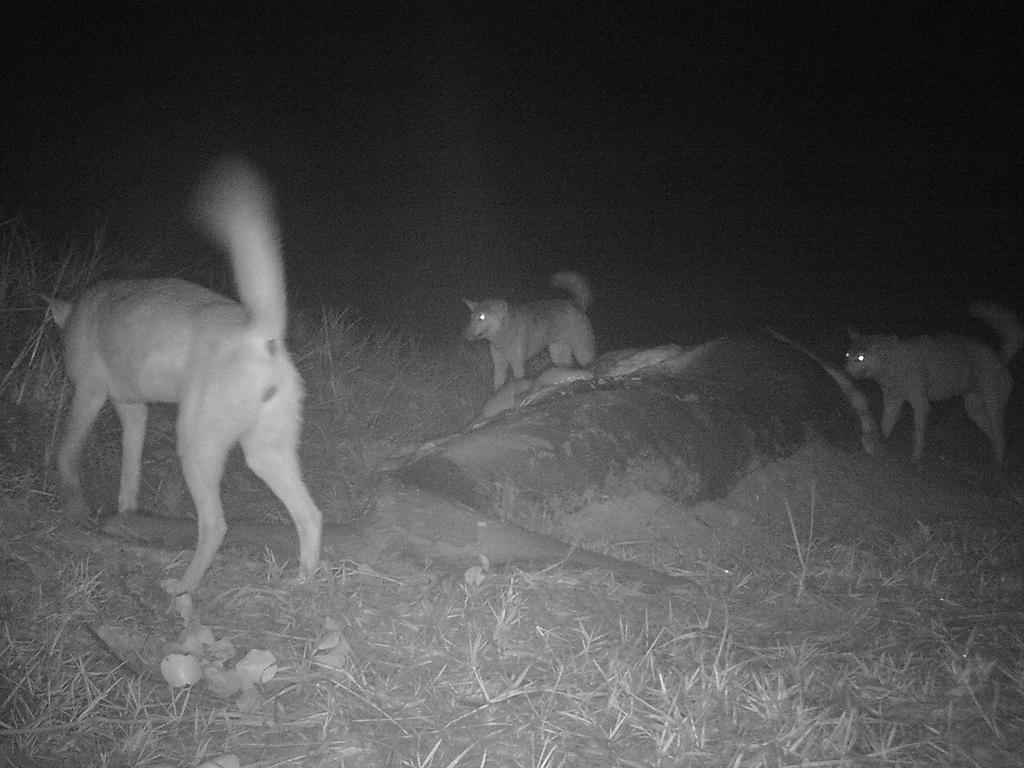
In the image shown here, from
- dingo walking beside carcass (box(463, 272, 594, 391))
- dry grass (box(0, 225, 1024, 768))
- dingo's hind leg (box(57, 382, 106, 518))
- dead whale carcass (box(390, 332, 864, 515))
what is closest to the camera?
dry grass (box(0, 225, 1024, 768))

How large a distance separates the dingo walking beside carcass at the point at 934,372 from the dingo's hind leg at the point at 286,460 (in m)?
6.56

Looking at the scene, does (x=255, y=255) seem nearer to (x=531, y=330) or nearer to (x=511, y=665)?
(x=511, y=665)

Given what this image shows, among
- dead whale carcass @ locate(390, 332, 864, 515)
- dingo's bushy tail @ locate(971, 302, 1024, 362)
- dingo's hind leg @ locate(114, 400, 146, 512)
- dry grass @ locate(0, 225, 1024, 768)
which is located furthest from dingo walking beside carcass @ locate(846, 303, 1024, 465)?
dingo's hind leg @ locate(114, 400, 146, 512)

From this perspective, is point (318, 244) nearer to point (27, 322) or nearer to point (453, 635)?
point (27, 322)

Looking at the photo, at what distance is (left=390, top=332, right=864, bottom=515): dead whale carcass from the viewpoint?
4.62 metres

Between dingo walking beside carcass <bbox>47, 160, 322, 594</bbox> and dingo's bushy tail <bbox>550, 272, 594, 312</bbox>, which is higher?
dingo walking beside carcass <bbox>47, 160, 322, 594</bbox>

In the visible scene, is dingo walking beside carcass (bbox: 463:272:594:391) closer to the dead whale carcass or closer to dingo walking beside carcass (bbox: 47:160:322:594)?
the dead whale carcass

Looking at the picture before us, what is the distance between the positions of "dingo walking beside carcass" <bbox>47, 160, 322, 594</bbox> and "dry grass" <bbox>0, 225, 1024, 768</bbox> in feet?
0.83

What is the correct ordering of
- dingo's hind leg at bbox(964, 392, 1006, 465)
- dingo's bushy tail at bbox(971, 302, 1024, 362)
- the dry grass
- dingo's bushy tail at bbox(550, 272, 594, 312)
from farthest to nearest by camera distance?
dingo's bushy tail at bbox(550, 272, 594, 312) → dingo's bushy tail at bbox(971, 302, 1024, 362) → dingo's hind leg at bbox(964, 392, 1006, 465) → the dry grass

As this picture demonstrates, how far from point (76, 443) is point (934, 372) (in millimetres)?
7797

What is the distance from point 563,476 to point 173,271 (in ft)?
14.2

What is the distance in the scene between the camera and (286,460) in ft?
13.1

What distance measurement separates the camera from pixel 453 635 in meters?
3.33

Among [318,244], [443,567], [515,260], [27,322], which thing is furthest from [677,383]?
[515,260]
